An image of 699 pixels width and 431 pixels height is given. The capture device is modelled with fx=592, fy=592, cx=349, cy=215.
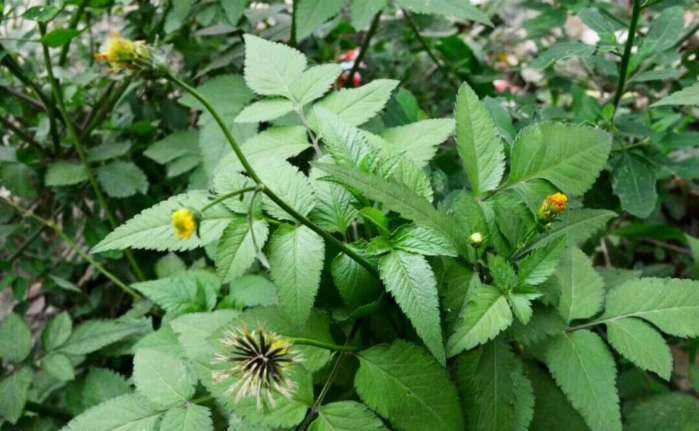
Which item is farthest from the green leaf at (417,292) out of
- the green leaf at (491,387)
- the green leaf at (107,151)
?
the green leaf at (107,151)

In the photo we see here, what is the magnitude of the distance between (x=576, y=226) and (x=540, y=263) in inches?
4.9

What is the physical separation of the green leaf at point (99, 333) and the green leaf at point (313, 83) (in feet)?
2.04

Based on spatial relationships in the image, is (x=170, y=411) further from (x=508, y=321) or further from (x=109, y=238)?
(x=508, y=321)

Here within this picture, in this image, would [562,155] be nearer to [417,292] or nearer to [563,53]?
[417,292]

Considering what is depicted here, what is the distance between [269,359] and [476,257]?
339 mm

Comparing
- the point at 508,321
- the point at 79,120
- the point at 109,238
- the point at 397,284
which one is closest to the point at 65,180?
the point at 79,120

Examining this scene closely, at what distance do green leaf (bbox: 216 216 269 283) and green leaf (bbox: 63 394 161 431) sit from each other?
0.89 ft

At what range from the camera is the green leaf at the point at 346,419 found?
2.53ft

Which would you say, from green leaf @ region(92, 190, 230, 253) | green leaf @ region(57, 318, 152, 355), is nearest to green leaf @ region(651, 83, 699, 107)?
green leaf @ region(92, 190, 230, 253)

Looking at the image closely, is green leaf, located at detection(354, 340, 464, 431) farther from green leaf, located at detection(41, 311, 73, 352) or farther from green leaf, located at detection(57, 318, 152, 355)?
green leaf, located at detection(41, 311, 73, 352)

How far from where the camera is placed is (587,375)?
2.66ft

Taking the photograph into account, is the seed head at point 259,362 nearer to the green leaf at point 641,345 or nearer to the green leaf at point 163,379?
the green leaf at point 163,379

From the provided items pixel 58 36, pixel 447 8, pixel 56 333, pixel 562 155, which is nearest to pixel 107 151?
pixel 58 36

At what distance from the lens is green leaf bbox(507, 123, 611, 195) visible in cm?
84
